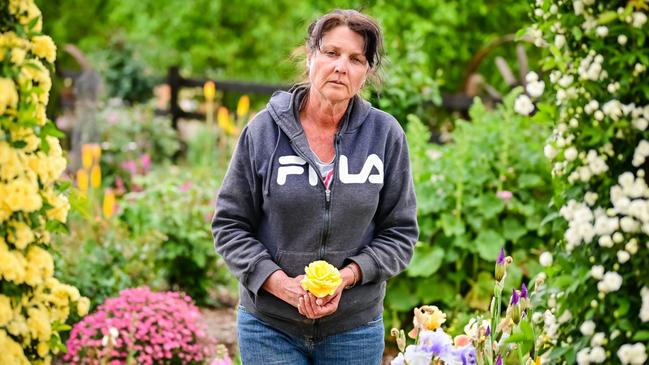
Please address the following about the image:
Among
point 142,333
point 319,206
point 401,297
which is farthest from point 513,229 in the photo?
point 319,206

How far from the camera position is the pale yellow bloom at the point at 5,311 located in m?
2.34

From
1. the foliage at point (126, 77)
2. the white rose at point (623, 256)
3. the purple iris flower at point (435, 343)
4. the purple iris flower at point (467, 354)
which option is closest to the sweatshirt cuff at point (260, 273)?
the purple iris flower at point (435, 343)

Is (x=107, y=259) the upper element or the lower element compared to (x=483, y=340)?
lower

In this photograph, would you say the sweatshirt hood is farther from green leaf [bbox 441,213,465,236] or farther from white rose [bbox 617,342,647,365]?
green leaf [bbox 441,213,465,236]

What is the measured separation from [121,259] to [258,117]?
2931 mm

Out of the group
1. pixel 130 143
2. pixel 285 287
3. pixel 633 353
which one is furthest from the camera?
pixel 130 143

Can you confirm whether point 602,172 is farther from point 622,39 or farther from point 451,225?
point 451,225

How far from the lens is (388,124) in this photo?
2.99 meters

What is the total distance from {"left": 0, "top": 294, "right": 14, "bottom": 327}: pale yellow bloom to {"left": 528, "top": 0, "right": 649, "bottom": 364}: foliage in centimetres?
133

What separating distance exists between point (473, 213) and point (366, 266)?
8.75 ft

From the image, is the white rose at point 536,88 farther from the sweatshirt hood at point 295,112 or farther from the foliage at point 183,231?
the foliage at point 183,231

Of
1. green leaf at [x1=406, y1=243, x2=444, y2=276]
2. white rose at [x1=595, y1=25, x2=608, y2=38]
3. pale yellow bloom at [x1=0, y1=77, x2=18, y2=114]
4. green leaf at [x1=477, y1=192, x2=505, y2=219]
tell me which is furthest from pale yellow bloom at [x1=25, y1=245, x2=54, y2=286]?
green leaf at [x1=477, y1=192, x2=505, y2=219]

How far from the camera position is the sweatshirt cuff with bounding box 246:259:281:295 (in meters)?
2.79

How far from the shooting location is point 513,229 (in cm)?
543
